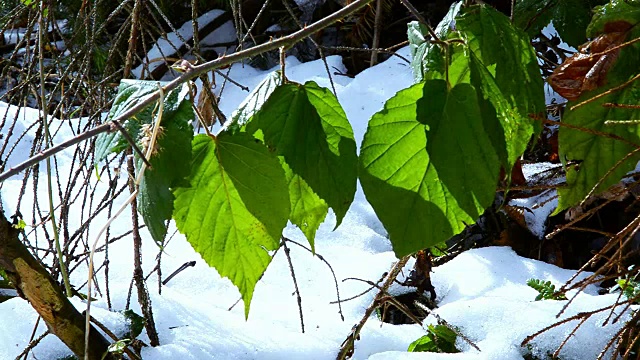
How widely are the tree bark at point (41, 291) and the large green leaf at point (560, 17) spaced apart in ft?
3.27

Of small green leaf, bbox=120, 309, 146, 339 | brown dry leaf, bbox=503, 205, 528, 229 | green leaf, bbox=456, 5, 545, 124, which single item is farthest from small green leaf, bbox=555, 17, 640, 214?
brown dry leaf, bbox=503, 205, 528, 229

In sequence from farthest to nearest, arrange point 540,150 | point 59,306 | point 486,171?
1. point 540,150
2. point 59,306
3. point 486,171

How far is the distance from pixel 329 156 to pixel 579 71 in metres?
0.37

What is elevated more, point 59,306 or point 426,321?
point 59,306

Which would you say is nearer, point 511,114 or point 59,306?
point 511,114

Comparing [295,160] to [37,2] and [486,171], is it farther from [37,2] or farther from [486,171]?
[37,2]

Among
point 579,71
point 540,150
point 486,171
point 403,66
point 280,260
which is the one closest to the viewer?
point 486,171

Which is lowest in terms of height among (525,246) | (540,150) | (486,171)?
(525,246)

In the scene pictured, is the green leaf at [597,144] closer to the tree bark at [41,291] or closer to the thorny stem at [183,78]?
the thorny stem at [183,78]

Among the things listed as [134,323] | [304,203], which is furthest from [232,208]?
[134,323]

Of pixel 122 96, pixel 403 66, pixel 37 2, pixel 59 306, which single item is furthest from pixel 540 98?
pixel 403 66

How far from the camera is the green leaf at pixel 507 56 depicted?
1.80 feet

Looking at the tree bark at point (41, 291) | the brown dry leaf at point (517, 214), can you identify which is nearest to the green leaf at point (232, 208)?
the tree bark at point (41, 291)

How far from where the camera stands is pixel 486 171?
501 mm
